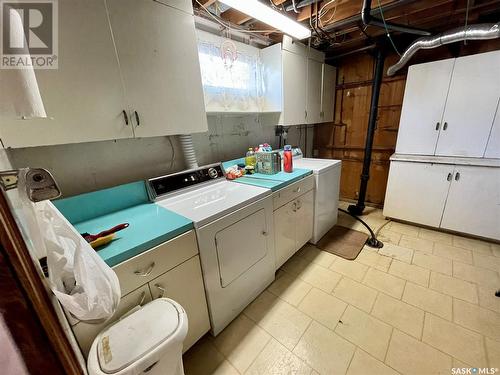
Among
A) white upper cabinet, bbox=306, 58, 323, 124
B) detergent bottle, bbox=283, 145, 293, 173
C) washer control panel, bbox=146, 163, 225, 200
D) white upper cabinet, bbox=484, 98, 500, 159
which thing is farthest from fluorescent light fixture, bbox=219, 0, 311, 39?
white upper cabinet, bbox=484, 98, 500, 159

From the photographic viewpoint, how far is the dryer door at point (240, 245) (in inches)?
53.0

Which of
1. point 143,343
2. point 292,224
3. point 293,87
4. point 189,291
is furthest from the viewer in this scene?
point 293,87

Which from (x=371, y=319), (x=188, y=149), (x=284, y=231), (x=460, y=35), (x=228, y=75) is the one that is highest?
(x=460, y=35)

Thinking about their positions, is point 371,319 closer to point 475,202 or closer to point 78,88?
point 475,202

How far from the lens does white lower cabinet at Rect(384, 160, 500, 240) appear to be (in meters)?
2.15

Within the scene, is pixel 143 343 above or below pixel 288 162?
below

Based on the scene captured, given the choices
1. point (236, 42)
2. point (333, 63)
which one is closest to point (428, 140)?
point (333, 63)

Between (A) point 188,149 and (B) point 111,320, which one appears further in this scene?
(A) point 188,149

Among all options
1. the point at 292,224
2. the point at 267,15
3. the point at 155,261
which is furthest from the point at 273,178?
the point at 267,15

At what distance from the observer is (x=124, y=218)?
50.8 inches

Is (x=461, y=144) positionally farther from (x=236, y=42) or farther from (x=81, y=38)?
(x=81, y=38)

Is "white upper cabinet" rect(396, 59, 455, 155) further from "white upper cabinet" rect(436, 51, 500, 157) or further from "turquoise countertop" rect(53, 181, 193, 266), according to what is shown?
"turquoise countertop" rect(53, 181, 193, 266)

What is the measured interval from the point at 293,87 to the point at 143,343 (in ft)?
8.63

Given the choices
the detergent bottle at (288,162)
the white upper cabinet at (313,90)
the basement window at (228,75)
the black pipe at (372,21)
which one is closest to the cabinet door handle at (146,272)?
the basement window at (228,75)
